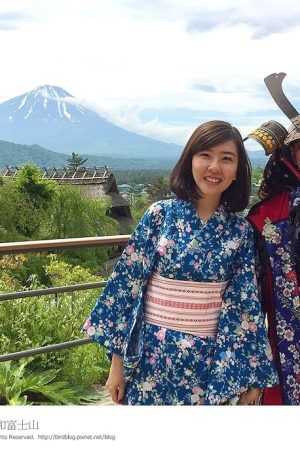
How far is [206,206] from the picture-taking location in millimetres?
1336

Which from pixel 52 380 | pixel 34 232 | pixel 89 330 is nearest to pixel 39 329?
pixel 52 380

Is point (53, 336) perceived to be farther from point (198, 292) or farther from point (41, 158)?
point (41, 158)

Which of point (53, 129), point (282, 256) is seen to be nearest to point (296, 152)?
point (282, 256)

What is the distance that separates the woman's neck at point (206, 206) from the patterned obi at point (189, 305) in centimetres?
15

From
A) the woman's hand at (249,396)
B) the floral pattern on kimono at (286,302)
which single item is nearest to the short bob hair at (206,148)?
the floral pattern on kimono at (286,302)

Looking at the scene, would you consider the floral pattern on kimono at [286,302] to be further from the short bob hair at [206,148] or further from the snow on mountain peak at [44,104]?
the snow on mountain peak at [44,104]

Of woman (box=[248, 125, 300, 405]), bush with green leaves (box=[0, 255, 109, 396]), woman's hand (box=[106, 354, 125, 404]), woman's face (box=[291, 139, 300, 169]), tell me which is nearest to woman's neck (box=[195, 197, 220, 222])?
woman (box=[248, 125, 300, 405])

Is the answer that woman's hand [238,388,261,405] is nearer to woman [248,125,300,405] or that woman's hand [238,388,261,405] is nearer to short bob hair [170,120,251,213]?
woman [248,125,300,405]

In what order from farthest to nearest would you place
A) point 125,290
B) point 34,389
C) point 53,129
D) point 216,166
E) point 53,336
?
point 53,129, point 53,336, point 34,389, point 125,290, point 216,166

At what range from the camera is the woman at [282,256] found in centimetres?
139

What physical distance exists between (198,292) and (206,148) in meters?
0.30

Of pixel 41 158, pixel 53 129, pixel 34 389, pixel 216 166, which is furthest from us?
pixel 53 129

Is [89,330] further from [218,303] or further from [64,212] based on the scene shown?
[64,212]

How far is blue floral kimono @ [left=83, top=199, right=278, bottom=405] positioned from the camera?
4.20 feet
